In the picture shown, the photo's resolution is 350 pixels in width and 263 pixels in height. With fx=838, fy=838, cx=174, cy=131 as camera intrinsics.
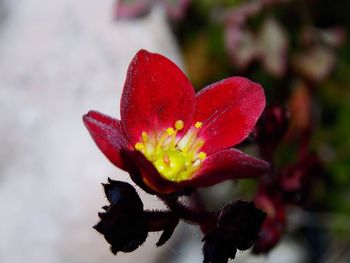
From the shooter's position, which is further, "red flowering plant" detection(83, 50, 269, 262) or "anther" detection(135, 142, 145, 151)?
"anther" detection(135, 142, 145, 151)

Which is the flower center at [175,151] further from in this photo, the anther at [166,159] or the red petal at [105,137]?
the red petal at [105,137]

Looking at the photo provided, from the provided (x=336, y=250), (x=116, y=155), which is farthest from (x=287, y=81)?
(x=116, y=155)

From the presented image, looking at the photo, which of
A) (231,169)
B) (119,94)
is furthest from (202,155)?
(119,94)

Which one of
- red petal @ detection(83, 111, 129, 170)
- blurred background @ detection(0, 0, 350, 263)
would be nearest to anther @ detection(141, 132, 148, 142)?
red petal @ detection(83, 111, 129, 170)

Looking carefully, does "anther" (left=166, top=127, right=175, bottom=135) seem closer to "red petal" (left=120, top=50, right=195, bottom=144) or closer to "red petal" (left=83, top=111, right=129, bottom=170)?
"red petal" (left=120, top=50, right=195, bottom=144)

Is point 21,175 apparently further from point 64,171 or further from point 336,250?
point 336,250

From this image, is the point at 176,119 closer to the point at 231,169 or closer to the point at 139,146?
the point at 139,146
